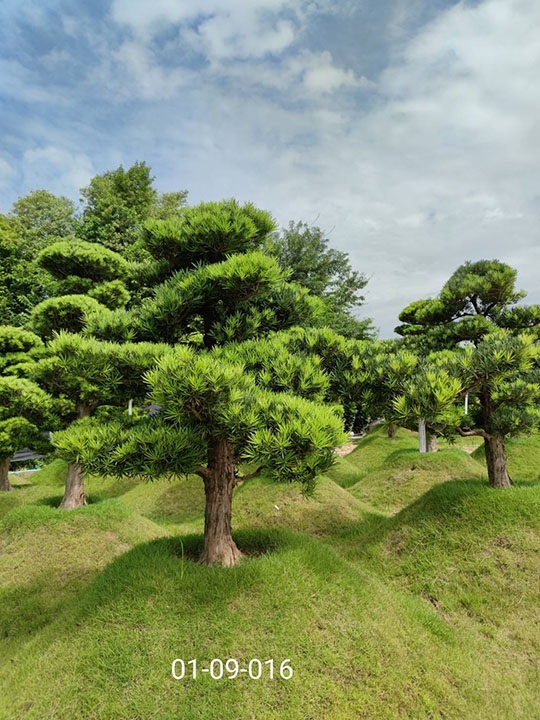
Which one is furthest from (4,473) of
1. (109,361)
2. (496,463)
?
(496,463)

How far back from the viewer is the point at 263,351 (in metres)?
5.11

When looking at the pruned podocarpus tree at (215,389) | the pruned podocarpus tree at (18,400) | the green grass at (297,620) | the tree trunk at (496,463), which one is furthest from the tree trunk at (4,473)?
the tree trunk at (496,463)

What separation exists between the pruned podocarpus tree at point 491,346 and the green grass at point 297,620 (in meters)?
1.19

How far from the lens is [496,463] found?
805 cm

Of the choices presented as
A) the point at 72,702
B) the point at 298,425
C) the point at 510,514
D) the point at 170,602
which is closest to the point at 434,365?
the point at 510,514

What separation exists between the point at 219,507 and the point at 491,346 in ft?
15.9

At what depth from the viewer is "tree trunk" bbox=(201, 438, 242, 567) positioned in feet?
17.4

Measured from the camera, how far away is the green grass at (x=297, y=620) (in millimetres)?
3818

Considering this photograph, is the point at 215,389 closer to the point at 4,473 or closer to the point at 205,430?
the point at 205,430

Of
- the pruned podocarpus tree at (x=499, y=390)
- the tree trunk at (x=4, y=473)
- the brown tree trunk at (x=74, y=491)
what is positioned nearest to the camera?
the pruned podocarpus tree at (x=499, y=390)

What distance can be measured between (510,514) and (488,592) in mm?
1465

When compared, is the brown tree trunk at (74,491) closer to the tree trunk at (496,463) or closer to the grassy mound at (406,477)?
the grassy mound at (406,477)

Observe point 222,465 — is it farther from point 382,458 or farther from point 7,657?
point 382,458

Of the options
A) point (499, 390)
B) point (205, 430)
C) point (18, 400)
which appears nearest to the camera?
point (205, 430)
